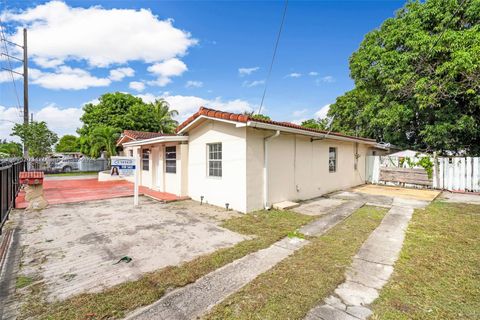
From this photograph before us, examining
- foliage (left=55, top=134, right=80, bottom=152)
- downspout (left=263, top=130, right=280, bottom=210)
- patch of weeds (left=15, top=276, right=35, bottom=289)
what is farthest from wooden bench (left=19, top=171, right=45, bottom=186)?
foliage (left=55, top=134, right=80, bottom=152)

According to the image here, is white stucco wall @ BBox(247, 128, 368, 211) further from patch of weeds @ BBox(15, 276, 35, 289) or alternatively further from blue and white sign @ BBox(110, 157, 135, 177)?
patch of weeds @ BBox(15, 276, 35, 289)

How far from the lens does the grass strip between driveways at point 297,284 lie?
8.39 feet

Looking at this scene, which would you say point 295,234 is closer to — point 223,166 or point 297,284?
point 297,284

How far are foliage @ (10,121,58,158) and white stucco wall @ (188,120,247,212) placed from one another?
19.5 m

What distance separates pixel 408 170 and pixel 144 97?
101 ft

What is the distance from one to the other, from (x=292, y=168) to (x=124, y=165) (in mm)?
6204

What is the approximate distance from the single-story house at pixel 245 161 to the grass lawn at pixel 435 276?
3937 mm

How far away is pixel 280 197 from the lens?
8.05m

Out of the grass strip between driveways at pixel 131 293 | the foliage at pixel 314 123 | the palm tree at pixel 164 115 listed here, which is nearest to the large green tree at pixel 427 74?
the grass strip between driveways at pixel 131 293

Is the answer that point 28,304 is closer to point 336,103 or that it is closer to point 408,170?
point 408,170

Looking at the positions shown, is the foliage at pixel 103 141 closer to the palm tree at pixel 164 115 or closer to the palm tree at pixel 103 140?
the palm tree at pixel 103 140

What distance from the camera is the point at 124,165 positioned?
824 cm

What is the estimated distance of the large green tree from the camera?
10883 mm

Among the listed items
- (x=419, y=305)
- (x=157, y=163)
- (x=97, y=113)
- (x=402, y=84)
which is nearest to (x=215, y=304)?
(x=419, y=305)
